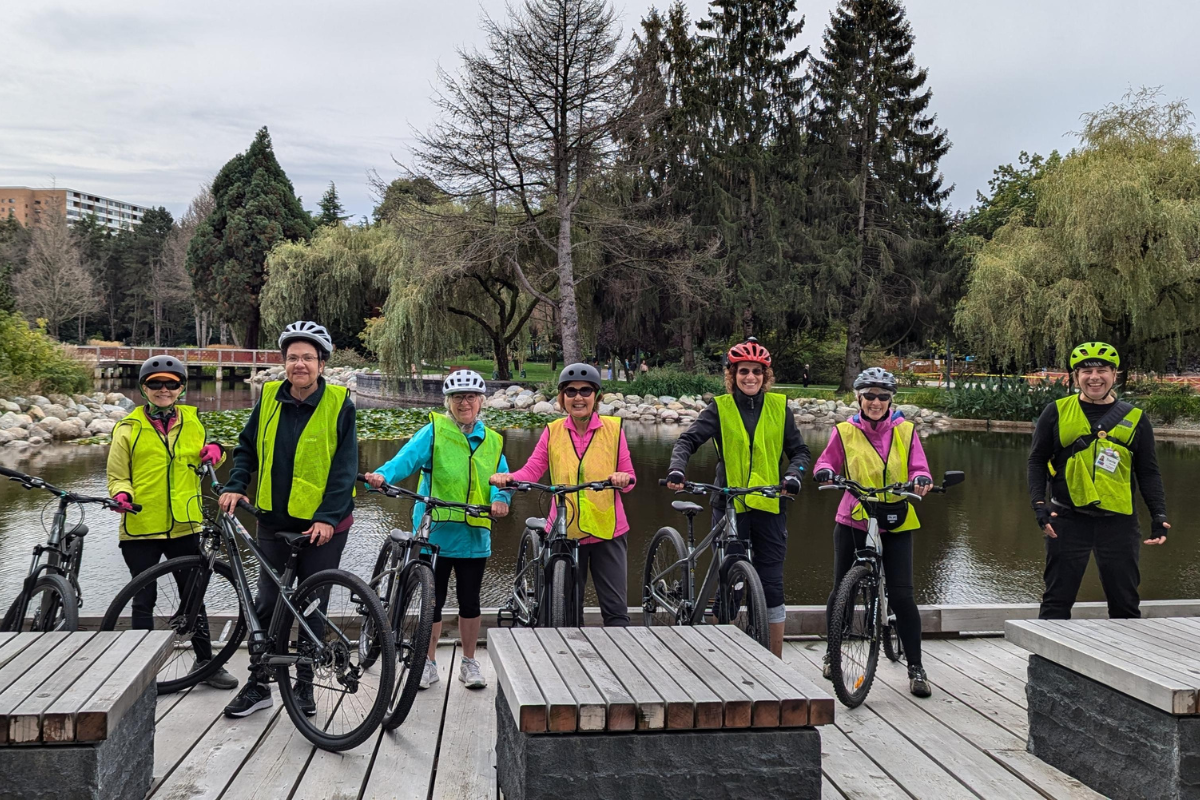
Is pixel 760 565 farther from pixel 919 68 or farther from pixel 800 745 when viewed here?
pixel 919 68

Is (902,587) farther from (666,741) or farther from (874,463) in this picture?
(666,741)

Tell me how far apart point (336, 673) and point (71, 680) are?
1.04m

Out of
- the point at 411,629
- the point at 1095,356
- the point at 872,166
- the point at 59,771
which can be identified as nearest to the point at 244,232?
the point at 872,166

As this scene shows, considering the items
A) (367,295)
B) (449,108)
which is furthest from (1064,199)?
(367,295)

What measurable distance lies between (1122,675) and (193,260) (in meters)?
49.2

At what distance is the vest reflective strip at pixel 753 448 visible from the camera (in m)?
4.50

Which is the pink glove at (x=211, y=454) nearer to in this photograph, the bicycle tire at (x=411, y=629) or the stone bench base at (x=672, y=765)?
the bicycle tire at (x=411, y=629)

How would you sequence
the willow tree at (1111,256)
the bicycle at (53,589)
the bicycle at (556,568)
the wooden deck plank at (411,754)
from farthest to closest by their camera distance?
the willow tree at (1111,256) → the bicycle at (556,568) → the bicycle at (53,589) → the wooden deck plank at (411,754)

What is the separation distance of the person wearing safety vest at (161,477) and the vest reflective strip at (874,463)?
2.87m

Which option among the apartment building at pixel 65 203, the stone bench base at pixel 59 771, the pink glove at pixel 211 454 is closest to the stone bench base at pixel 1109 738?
the stone bench base at pixel 59 771

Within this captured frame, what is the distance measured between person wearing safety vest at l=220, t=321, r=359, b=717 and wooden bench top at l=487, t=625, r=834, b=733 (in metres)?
0.98

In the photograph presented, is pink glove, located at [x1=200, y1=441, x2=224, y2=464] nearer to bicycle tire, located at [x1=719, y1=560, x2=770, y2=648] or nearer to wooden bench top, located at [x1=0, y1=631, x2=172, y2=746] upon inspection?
A: wooden bench top, located at [x1=0, y1=631, x2=172, y2=746]

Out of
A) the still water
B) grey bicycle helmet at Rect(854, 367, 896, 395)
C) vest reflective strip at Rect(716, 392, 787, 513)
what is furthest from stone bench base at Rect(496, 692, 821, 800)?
the still water

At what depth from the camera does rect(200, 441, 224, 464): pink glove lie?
4.14 metres
